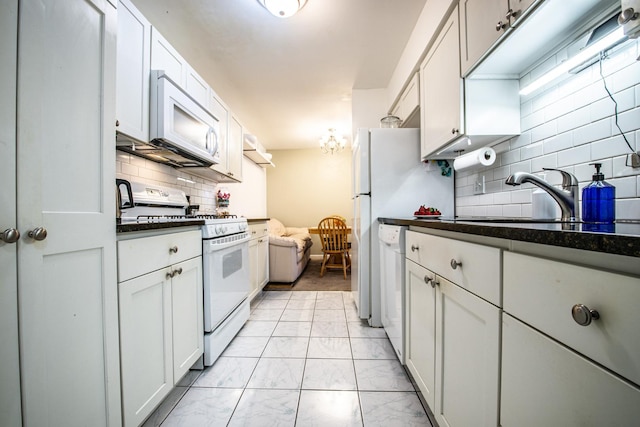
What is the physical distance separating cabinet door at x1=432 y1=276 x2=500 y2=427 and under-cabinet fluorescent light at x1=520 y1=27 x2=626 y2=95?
1027mm

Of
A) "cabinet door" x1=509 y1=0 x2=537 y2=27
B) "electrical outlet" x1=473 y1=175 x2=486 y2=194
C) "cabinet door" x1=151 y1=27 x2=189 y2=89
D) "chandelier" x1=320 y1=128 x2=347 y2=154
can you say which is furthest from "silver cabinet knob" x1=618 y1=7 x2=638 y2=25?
"chandelier" x1=320 y1=128 x2=347 y2=154

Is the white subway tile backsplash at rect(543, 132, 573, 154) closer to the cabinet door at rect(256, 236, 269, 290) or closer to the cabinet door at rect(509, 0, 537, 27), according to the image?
the cabinet door at rect(509, 0, 537, 27)

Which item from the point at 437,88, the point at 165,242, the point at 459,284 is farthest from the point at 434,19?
the point at 165,242

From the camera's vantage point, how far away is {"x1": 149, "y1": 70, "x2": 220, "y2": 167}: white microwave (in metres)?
1.49

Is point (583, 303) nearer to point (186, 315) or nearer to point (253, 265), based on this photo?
point (186, 315)

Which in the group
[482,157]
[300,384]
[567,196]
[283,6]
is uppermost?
[283,6]

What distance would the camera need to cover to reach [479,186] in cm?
172

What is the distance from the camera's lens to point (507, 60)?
1.18 metres

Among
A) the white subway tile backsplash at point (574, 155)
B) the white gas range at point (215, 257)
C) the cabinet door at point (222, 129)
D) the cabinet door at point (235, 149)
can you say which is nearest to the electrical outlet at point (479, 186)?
the white subway tile backsplash at point (574, 155)

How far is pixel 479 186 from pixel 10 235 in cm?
218

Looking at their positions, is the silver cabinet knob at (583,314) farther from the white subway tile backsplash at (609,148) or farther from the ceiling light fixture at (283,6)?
the ceiling light fixture at (283,6)

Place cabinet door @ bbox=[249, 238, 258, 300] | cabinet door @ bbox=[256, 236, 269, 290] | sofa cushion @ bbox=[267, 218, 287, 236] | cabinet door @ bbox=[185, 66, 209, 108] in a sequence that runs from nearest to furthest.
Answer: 1. cabinet door @ bbox=[185, 66, 209, 108]
2. cabinet door @ bbox=[249, 238, 258, 300]
3. cabinet door @ bbox=[256, 236, 269, 290]
4. sofa cushion @ bbox=[267, 218, 287, 236]

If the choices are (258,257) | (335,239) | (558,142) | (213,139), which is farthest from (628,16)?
(335,239)

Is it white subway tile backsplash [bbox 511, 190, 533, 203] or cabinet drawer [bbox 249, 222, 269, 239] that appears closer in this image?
white subway tile backsplash [bbox 511, 190, 533, 203]
